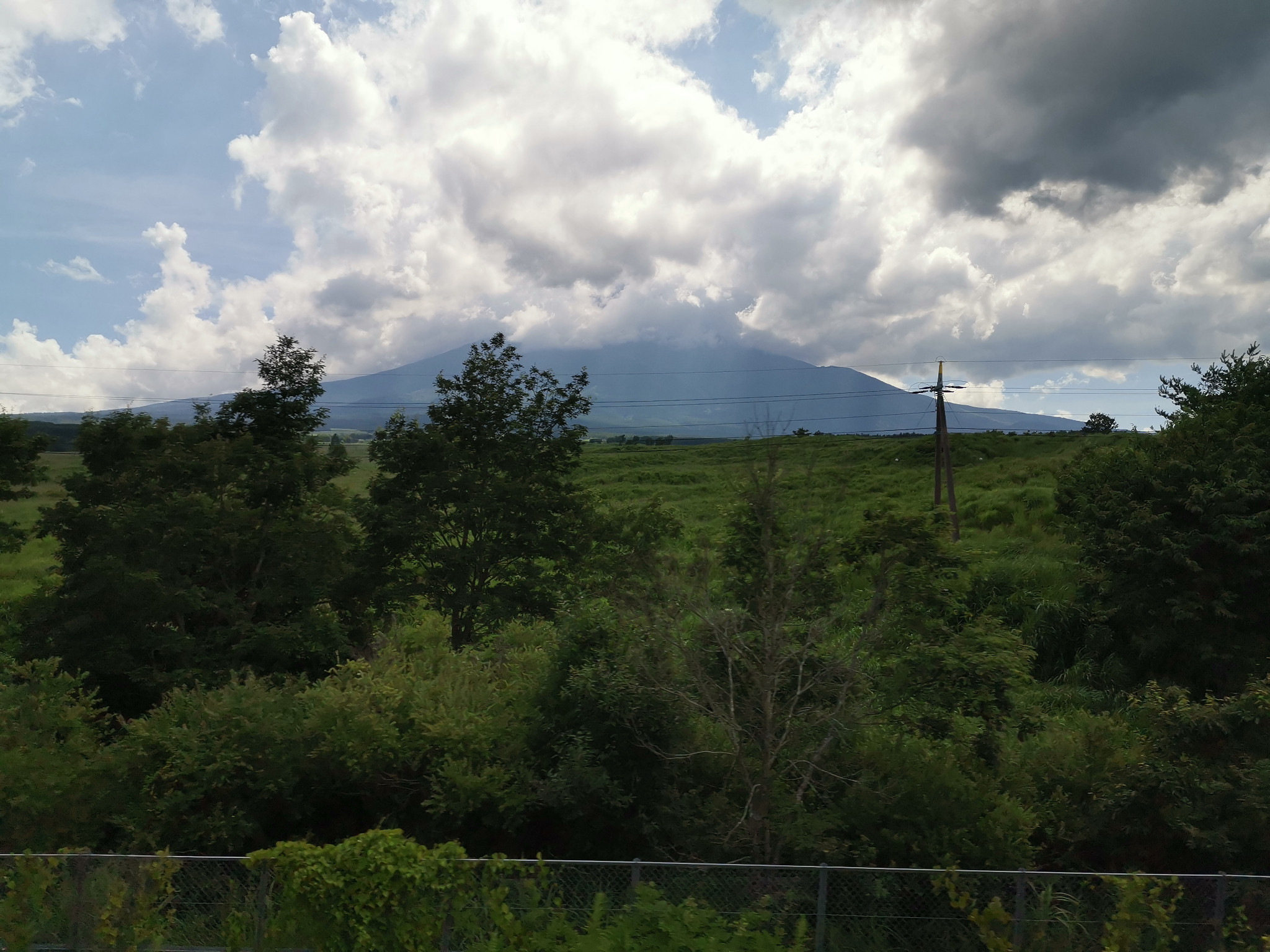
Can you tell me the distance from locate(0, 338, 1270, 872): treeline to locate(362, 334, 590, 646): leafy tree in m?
1.14

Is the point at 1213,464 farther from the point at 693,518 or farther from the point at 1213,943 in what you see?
the point at 693,518

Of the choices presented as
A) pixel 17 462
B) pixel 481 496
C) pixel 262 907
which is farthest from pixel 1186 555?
pixel 17 462

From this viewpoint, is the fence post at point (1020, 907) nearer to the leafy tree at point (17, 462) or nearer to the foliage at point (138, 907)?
the foliage at point (138, 907)

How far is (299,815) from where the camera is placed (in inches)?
528

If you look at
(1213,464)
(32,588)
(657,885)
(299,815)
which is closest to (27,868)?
(299,815)

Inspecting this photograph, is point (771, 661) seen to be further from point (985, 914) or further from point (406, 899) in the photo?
point (406, 899)

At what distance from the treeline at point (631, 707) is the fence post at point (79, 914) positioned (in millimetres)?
3461

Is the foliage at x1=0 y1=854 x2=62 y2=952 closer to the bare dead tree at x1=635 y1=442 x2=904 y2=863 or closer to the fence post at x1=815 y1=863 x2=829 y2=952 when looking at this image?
the bare dead tree at x1=635 y1=442 x2=904 y2=863

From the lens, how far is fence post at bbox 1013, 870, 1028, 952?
8742 millimetres

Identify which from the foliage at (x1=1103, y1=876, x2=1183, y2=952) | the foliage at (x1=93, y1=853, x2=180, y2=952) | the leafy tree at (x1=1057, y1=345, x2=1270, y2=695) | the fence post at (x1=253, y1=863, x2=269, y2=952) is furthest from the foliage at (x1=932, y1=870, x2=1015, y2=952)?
the leafy tree at (x1=1057, y1=345, x2=1270, y2=695)

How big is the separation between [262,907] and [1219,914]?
37.2 ft

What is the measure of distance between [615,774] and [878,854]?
13.8 ft

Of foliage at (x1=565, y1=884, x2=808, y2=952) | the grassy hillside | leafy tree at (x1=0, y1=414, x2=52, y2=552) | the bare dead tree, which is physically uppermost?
leafy tree at (x1=0, y1=414, x2=52, y2=552)

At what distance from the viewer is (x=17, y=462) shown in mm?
27375
